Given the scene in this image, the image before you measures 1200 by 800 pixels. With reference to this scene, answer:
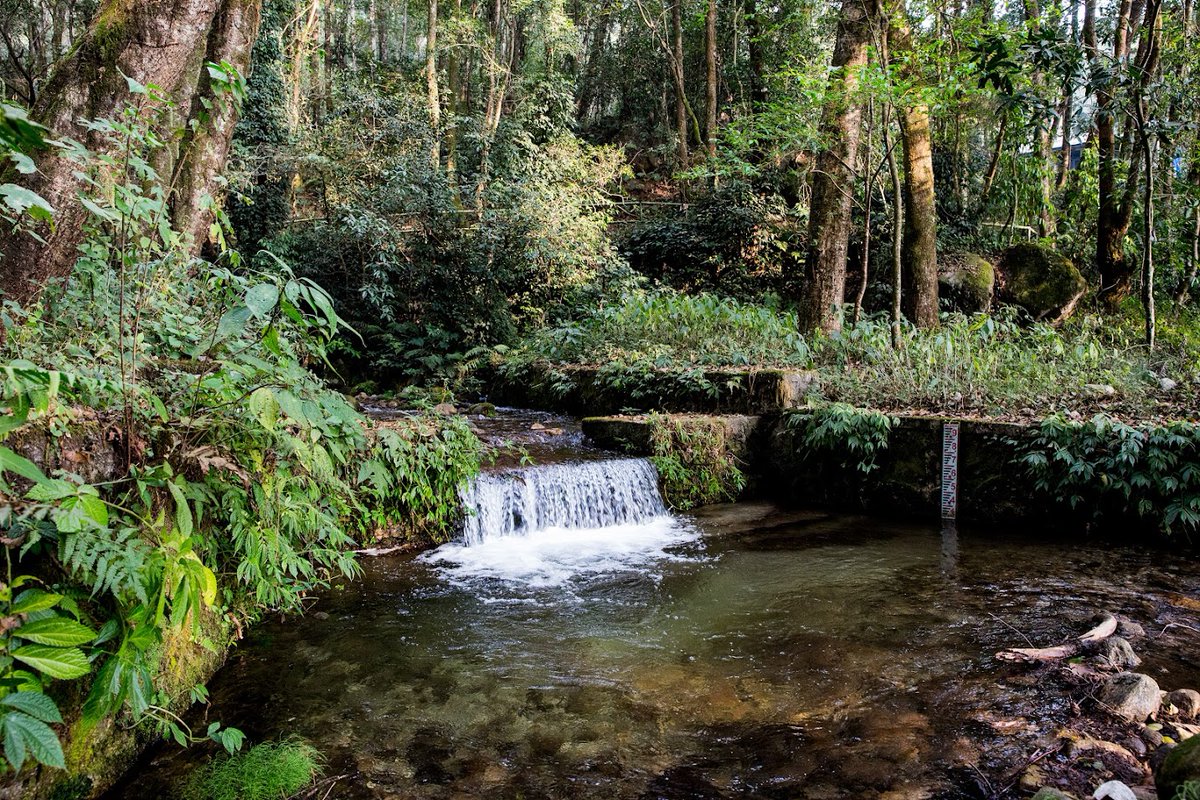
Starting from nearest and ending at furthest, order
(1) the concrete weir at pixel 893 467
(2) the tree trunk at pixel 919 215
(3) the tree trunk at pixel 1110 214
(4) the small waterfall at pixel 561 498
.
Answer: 1. (4) the small waterfall at pixel 561 498
2. (1) the concrete weir at pixel 893 467
3. (2) the tree trunk at pixel 919 215
4. (3) the tree trunk at pixel 1110 214

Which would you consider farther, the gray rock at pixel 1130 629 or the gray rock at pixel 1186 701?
the gray rock at pixel 1130 629

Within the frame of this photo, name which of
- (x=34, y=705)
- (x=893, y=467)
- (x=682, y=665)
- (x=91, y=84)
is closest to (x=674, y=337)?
(x=893, y=467)

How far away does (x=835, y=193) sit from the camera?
10.3 meters

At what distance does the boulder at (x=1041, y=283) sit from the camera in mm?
13500

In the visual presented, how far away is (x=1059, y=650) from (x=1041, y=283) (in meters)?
12.2

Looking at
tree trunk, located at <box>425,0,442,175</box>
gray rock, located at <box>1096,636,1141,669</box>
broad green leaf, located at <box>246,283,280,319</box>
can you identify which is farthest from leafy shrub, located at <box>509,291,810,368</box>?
broad green leaf, located at <box>246,283,280,319</box>

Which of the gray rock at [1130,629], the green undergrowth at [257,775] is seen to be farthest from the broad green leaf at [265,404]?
the gray rock at [1130,629]

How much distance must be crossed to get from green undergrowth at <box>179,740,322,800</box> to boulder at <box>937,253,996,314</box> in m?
13.7

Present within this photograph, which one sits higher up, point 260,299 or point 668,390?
point 260,299

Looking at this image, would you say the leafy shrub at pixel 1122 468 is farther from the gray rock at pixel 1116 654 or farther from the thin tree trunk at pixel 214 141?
the thin tree trunk at pixel 214 141

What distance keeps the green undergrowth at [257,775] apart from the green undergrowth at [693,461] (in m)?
5.05

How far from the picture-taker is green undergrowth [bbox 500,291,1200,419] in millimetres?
7488

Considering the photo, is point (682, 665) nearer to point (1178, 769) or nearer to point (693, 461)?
point (1178, 769)

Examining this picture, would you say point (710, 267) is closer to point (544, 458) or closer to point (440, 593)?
point (544, 458)
